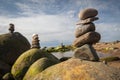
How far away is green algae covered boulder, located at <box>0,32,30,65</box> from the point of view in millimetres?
30609

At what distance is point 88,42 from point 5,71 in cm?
1150

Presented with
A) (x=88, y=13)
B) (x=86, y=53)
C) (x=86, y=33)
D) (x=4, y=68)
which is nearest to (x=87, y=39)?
(x=86, y=33)

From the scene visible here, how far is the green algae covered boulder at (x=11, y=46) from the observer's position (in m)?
30.6

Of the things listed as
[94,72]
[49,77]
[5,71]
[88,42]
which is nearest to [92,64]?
[94,72]

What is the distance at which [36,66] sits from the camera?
68.8 ft

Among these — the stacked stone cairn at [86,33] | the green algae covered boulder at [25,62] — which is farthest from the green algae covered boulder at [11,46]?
the stacked stone cairn at [86,33]

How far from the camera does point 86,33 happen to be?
69.3 feet

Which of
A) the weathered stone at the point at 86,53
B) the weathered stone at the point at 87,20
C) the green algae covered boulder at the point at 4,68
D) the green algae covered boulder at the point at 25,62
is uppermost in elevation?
the weathered stone at the point at 87,20

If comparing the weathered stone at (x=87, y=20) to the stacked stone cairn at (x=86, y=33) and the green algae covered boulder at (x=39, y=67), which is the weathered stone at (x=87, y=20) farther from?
the green algae covered boulder at (x=39, y=67)

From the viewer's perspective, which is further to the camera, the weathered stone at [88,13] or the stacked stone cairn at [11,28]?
the stacked stone cairn at [11,28]

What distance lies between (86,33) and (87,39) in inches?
26.5

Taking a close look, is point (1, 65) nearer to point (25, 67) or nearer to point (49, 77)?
point (25, 67)

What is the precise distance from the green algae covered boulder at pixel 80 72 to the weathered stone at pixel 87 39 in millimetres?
5435

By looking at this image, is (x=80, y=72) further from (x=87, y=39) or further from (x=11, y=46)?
(x=11, y=46)
